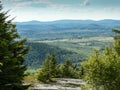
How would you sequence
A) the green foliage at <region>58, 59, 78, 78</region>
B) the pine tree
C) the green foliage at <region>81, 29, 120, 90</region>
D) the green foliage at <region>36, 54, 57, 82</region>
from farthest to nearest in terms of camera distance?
the green foliage at <region>58, 59, 78, 78</region> < the green foliage at <region>36, 54, 57, 82</region> < the green foliage at <region>81, 29, 120, 90</region> < the pine tree

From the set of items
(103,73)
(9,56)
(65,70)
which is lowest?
(65,70)

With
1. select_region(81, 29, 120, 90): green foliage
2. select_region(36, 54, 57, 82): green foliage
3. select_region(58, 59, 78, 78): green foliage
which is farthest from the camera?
select_region(58, 59, 78, 78): green foliage

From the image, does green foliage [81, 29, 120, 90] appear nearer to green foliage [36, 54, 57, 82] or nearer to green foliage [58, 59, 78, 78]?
green foliage [36, 54, 57, 82]

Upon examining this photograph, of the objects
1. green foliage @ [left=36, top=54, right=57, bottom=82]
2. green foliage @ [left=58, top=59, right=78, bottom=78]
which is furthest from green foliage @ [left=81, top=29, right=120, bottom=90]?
green foliage @ [left=58, top=59, right=78, bottom=78]

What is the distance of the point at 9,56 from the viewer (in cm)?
2666

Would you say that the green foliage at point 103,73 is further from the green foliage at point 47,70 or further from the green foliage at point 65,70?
the green foliage at point 65,70

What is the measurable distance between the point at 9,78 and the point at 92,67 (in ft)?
33.8

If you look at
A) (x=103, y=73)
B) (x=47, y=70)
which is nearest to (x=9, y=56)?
(x=103, y=73)

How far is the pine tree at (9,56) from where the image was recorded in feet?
84.9

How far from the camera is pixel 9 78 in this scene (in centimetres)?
2767

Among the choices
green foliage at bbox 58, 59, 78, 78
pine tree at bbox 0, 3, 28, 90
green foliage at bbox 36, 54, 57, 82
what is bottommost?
green foliage at bbox 58, 59, 78, 78

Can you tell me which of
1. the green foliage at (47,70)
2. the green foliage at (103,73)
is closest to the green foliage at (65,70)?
the green foliage at (47,70)

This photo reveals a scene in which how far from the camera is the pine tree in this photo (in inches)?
1019

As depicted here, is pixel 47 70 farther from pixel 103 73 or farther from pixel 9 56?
pixel 9 56
